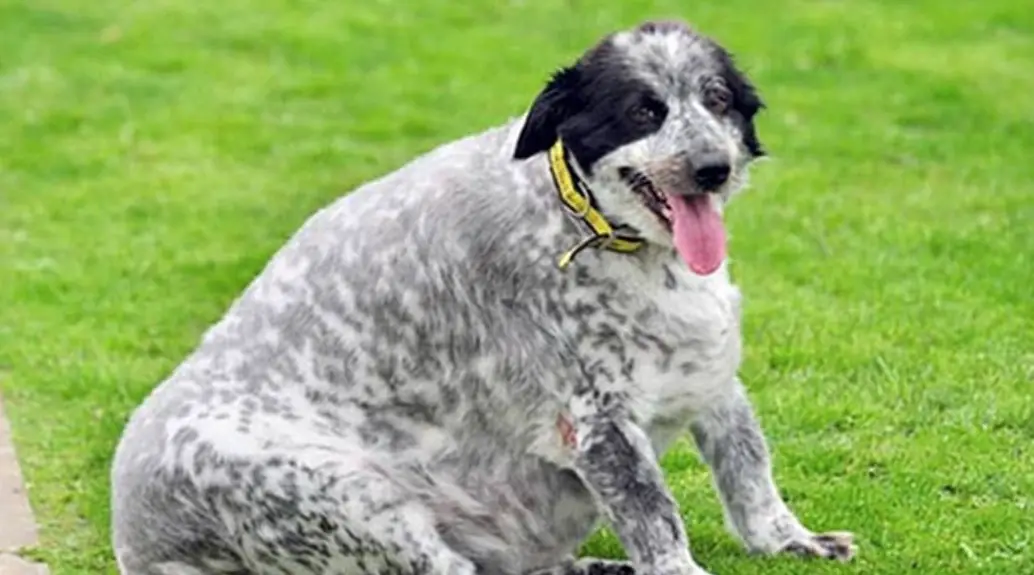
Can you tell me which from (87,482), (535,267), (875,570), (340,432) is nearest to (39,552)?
(87,482)

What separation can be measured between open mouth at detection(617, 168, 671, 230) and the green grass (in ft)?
4.03

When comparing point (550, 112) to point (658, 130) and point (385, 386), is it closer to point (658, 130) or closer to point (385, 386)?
point (658, 130)

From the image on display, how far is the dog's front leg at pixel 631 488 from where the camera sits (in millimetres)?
6066

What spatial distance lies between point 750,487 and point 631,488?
2.33 feet

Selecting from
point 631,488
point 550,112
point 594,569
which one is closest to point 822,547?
point 594,569

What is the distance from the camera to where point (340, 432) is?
248 inches

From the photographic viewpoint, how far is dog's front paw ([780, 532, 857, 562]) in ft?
21.9

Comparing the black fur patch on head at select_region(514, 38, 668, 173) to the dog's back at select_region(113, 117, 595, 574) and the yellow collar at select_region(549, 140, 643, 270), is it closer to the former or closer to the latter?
the yellow collar at select_region(549, 140, 643, 270)

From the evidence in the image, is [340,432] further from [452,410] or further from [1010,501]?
[1010,501]

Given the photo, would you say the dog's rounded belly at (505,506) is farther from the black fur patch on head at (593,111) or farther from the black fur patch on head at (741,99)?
the black fur patch on head at (741,99)

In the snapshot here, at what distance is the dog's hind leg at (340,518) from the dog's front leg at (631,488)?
444mm

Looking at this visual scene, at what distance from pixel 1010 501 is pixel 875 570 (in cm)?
74

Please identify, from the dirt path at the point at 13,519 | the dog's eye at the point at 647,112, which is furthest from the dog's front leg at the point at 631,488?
the dirt path at the point at 13,519

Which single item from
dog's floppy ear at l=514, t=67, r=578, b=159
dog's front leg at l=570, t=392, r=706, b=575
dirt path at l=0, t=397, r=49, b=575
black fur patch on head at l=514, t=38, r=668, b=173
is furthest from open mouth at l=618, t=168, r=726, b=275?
dirt path at l=0, t=397, r=49, b=575
